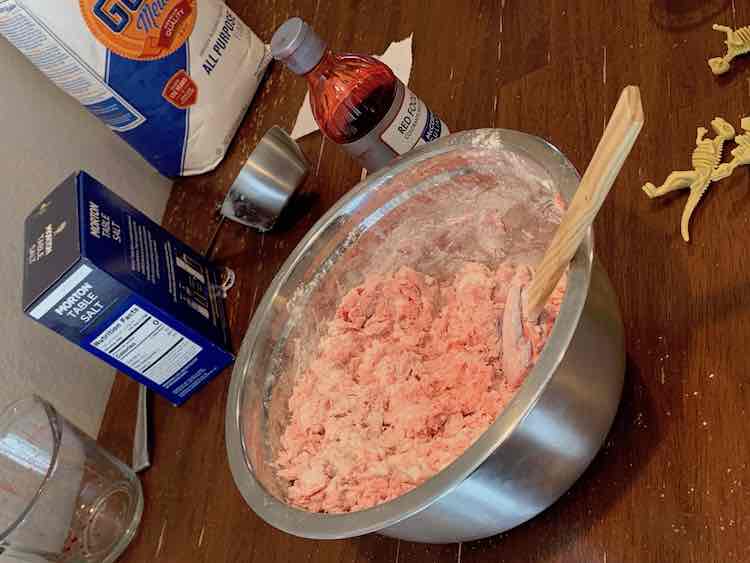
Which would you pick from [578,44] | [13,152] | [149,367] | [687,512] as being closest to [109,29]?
[13,152]

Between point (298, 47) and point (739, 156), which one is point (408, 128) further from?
point (739, 156)

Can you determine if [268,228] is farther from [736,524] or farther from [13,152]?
[736,524]

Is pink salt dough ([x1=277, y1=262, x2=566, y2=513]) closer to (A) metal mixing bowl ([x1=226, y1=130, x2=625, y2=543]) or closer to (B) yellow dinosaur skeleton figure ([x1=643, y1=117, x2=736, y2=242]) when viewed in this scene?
(A) metal mixing bowl ([x1=226, y1=130, x2=625, y2=543])

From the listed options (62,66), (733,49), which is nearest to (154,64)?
(62,66)

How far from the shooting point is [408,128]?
690mm

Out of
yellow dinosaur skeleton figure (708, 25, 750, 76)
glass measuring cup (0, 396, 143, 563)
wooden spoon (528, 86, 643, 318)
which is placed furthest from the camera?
glass measuring cup (0, 396, 143, 563)

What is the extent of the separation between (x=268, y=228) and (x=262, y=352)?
249 mm

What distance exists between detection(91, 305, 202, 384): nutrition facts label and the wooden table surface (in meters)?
0.06

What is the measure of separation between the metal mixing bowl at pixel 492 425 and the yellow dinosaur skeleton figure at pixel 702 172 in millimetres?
134

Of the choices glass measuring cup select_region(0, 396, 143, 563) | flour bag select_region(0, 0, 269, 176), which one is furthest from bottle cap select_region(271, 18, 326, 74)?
glass measuring cup select_region(0, 396, 143, 563)

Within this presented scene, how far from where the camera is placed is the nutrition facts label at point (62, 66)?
783mm

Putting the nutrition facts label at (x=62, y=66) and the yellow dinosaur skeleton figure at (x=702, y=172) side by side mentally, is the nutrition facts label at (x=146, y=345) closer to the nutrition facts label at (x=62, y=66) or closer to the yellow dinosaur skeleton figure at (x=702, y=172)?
the nutrition facts label at (x=62, y=66)

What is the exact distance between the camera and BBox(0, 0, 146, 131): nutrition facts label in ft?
2.57

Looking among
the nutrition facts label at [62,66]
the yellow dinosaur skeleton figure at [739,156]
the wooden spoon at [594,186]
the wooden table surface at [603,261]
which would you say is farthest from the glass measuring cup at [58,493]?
the yellow dinosaur skeleton figure at [739,156]
